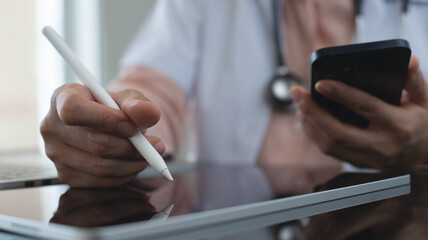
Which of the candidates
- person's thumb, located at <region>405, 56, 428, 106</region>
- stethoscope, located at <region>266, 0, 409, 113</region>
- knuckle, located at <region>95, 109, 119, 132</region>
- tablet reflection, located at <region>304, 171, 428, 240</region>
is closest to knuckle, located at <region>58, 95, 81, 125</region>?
knuckle, located at <region>95, 109, 119, 132</region>

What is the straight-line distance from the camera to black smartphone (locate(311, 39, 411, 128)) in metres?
0.36

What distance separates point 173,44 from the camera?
86 centimetres

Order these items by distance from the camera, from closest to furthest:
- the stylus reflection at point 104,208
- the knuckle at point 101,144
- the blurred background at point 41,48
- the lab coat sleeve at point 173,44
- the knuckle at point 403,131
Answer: the stylus reflection at point 104,208 < the knuckle at point 101,144 < the knuckle at point 403,131 < the lab coat sleeve at point 173,44 < the blurred background at point 41,48

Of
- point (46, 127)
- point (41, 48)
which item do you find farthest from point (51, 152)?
point (41, 48)

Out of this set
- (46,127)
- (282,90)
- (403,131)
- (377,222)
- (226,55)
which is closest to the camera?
(377,222)

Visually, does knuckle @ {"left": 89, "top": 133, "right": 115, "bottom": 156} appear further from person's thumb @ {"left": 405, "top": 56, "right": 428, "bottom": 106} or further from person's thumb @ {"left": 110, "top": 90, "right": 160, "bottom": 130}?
person's thumb @ {"left": 405, "top": 56, "right": 428, "bottom": 106}

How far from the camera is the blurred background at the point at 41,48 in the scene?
126 cm

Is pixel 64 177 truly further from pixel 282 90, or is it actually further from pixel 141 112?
pixel 282 90

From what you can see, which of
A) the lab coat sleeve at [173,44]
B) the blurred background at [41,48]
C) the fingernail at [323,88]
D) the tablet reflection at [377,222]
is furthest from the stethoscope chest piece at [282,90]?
the blurred background at [41,48]

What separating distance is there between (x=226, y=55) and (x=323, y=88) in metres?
0.47

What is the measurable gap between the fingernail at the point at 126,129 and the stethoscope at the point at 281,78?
45cm

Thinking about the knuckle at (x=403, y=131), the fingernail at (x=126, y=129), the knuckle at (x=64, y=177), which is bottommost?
the knuckle at (x=403, y=131)

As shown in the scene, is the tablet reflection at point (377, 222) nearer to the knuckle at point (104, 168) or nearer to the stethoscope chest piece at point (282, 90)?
the knuckle at point (104, 168)

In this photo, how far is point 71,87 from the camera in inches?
12.6
